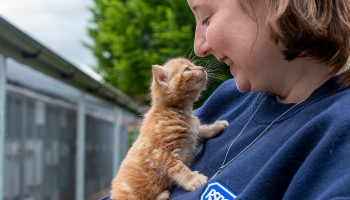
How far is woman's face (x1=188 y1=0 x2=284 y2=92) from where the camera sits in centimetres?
191

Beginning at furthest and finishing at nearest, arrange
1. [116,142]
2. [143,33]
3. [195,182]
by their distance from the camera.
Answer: [116,142] → [143,33] → [195,182]

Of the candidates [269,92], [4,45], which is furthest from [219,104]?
[4,45]

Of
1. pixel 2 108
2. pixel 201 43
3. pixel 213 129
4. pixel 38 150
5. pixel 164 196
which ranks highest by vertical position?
pixel 201 43

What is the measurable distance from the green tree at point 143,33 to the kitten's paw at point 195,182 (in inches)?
411

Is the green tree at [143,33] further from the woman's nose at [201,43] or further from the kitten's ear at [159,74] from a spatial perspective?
the woman's nose at [201,43]

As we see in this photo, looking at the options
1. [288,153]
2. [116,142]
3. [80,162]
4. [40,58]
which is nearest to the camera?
[288,153]

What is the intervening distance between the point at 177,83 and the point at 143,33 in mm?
12814

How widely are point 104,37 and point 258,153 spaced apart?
1635cm

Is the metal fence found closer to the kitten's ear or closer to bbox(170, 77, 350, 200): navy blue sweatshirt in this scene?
the kitten's ear

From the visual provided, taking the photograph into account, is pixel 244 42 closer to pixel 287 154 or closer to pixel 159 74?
pixel 287 154

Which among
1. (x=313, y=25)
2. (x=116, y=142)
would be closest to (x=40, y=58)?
(x=313, y=25)

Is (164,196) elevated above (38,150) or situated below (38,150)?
above

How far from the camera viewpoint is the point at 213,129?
2.48m

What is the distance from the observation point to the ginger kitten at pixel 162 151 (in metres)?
2.61
